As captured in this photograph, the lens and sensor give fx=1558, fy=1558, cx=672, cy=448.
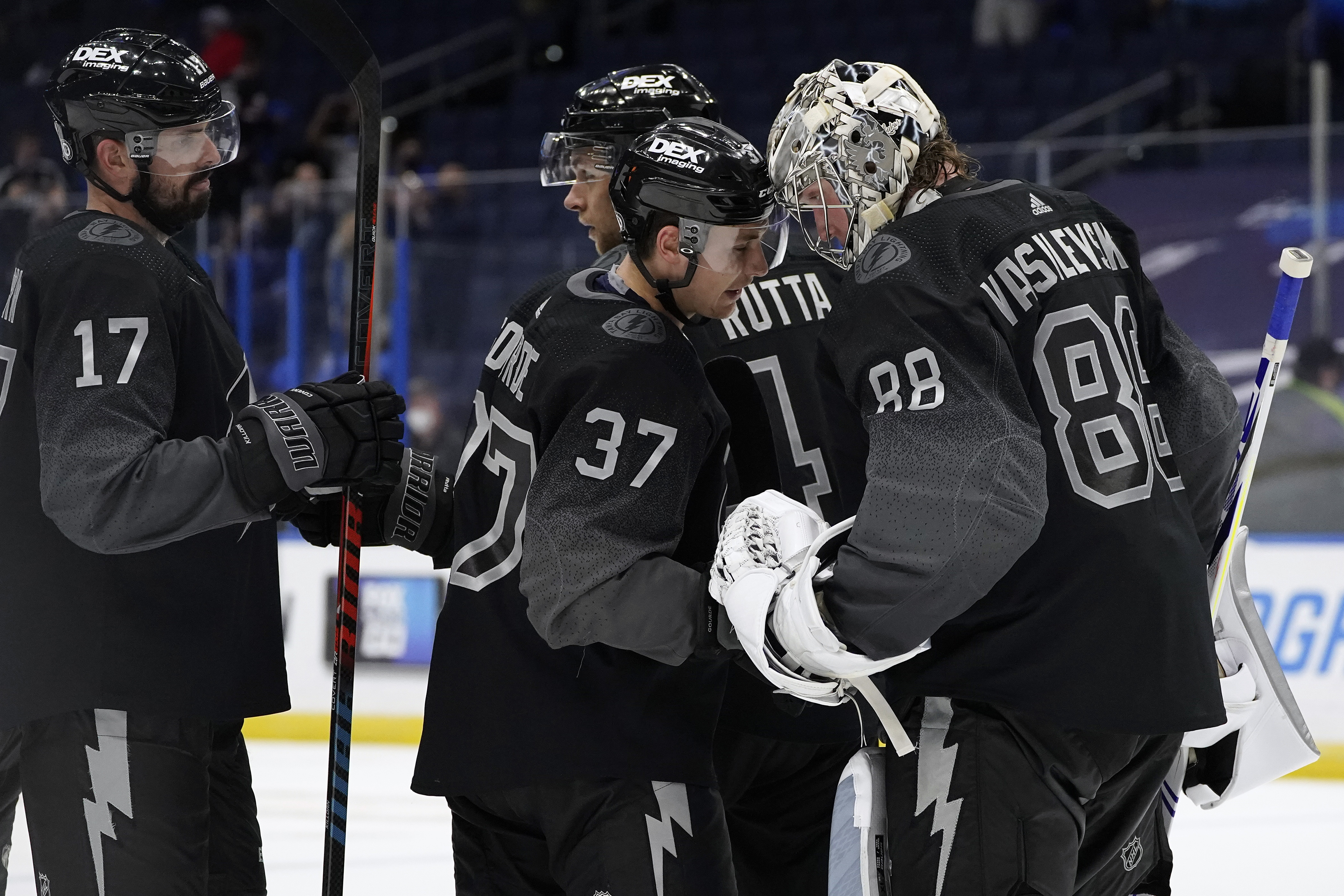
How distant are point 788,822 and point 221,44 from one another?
30.1 feet

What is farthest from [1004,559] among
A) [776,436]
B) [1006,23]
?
[1006,23]

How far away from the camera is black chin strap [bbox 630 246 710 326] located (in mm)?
2109

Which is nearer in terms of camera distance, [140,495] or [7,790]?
[140,495]

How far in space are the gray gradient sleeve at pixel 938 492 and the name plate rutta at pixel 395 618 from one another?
4324mm

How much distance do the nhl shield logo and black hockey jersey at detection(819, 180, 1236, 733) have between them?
0.84ft

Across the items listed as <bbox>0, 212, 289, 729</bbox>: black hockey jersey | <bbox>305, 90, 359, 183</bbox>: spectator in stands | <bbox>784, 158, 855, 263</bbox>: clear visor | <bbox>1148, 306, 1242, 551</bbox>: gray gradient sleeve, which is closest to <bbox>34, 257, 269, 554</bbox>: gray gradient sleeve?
<bbox>0, 212, 289, 729</bbox>: black hockey jersey

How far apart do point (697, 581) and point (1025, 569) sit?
1.33 feet

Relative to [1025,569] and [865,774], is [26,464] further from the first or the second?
[1025,569]

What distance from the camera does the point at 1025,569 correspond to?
1.87 m

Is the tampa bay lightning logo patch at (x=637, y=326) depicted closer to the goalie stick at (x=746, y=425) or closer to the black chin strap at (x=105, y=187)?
the goalie stick at (x=746, y=425)

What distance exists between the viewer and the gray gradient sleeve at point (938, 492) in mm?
1725

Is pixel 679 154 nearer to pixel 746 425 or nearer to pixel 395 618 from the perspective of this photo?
pixel 746 425

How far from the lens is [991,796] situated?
1.84m

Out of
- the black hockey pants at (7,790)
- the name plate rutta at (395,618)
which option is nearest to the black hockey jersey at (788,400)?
the black hockey pants at (7,790)
